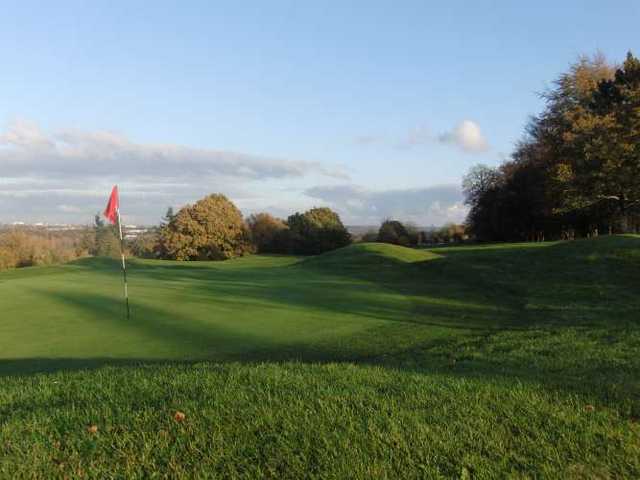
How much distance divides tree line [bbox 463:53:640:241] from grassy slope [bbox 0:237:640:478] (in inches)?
1016

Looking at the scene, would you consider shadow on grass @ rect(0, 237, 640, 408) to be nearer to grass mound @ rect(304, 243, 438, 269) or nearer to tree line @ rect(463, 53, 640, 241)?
grass mound @ rect(304, 243, 438, 269)

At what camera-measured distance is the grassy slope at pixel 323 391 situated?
3.66 metres

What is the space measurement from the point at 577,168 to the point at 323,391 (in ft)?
125

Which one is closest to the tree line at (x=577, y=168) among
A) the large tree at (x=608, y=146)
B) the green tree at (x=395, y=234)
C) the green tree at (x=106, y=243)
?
the large tree at (x=608, y=146)

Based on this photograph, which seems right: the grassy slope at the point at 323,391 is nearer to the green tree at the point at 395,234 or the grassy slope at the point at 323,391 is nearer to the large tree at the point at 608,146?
the large tree at the point at 608,146

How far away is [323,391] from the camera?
16.0 feet

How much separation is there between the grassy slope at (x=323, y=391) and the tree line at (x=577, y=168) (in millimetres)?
25814

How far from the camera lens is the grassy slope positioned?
144 inches

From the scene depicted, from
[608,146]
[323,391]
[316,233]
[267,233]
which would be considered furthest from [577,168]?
[267,233]

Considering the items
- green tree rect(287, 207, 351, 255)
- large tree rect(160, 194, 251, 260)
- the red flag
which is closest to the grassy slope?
the red flag

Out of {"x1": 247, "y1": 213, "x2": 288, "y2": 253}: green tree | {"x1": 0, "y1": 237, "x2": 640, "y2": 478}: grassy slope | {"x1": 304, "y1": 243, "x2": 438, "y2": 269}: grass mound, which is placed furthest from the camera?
{"x1": 247, "y1": 213, "x2": 288, "y2": 253}: green tree

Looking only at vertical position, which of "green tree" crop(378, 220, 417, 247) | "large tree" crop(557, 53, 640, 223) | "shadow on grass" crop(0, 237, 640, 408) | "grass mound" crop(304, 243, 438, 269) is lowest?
"shadow on grass" crop(0, 237, 640, 408)

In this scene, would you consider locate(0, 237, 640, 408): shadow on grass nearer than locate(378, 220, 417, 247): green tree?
Yes

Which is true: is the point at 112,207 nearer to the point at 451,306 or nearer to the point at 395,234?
the point at 451,306
